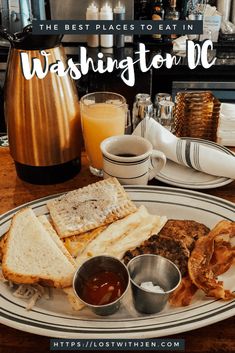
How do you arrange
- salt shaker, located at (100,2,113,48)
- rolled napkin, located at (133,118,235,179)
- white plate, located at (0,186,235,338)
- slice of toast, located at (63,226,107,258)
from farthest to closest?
salt shaker, located at (100,2,113,48) < rolled napkin, located at (133,118,235,179) < slice of toast, located at (63,226,107,258) < white plate, located at (0,186,235,338)

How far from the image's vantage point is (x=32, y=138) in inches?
44.8

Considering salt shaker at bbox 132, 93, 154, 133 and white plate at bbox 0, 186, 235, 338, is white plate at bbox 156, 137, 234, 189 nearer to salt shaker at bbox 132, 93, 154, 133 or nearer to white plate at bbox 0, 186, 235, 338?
salt shaker at bbox 132, 93, 154, 133

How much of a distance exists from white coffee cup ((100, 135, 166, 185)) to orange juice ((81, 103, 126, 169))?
5 centimetres

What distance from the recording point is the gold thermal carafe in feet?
3.59

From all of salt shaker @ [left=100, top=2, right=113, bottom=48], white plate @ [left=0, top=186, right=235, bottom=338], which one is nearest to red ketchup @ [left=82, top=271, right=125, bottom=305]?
white plate @ [left=0, top=186, right=235, bottom=338]

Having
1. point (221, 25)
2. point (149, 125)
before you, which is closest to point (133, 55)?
point (221, 25)

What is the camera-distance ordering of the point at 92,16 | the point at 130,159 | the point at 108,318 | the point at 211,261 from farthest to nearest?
the point at 92,16, the point at 130,159, the point at 211,261, the point at 108,318

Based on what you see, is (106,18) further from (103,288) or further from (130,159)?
(103,288)

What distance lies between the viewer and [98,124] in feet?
3.92

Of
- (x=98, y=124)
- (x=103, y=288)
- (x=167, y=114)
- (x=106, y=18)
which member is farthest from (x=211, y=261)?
(x=106, y=18)

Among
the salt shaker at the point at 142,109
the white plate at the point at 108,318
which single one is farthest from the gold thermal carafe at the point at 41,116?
the white plate at the point at 108,318

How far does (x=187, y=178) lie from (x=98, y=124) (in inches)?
11.7

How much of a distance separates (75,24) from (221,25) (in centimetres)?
200

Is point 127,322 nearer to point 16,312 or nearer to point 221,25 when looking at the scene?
point 16,312
